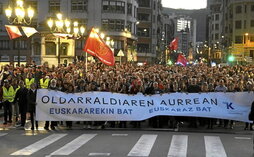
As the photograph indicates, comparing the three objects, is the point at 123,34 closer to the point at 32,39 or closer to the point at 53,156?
the point at 32,39

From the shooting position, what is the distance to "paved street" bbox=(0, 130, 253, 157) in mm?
11961

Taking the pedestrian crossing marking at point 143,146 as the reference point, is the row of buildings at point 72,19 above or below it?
above

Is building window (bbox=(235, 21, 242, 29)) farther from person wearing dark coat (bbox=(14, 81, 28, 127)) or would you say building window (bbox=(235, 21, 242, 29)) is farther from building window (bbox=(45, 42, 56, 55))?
person wearing dark coat (bbox=(14, 81, 28, 127))

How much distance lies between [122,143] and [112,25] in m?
59.5

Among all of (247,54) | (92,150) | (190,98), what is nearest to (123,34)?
(247,54)

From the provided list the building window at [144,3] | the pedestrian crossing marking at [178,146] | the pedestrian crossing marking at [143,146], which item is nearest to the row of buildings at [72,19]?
the building window at [144,3]

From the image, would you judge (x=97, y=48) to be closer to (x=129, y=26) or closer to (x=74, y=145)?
(x=74, y=145)

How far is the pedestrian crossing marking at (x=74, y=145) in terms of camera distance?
1199 cm

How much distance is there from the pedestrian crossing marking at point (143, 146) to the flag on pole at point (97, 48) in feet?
30.2

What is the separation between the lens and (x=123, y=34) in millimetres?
73500

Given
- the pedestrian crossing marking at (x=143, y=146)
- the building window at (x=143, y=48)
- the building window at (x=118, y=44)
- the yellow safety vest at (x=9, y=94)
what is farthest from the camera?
the building window at (x=143, y=48)

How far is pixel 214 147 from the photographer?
12906 millimetres

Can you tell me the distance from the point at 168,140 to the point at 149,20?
9590 cm

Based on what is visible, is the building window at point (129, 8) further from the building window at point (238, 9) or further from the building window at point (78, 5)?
the building window at point (238, 9)
